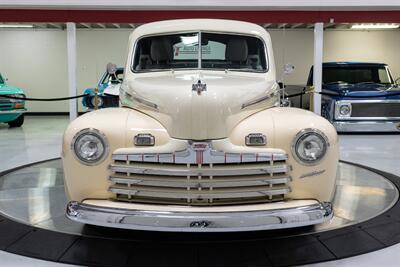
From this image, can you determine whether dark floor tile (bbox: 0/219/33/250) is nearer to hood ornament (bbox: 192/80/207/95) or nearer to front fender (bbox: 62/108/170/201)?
front fender (bbox: 62/108/170/201)

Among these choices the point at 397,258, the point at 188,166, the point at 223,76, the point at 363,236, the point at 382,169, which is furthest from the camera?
the point at 382,169

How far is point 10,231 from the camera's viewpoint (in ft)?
11.3

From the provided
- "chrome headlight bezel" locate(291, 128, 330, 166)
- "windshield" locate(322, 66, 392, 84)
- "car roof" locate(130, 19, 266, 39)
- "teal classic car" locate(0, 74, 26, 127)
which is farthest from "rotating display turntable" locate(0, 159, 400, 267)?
"teal classic car" locate(0, 74, 26, 127)

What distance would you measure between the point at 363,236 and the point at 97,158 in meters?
2.14

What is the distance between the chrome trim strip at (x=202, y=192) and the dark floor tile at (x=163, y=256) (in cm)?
49

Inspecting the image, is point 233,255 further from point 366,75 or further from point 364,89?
point 366,75

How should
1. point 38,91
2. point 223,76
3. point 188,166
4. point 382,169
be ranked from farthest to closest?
point 38,91, point 382,169, point 223,76, point 188,166

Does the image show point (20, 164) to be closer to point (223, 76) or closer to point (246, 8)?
point (223, 76)

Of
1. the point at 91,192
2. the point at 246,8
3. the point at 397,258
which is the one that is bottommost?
the point at 397,258

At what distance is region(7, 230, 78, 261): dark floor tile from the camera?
119 inches

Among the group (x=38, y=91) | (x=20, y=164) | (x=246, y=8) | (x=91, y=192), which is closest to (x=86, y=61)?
(x=38, y=91)

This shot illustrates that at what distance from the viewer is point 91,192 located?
2.84m

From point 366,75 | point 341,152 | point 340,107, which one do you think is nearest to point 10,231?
point 341,152

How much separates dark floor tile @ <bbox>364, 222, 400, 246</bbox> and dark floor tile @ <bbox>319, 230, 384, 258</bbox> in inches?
2.6
